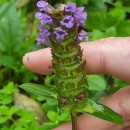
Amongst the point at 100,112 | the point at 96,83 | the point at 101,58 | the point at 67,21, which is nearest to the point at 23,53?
the point at 96,83

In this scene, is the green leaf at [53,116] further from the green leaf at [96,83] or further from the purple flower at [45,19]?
the purple flower at [45,19]

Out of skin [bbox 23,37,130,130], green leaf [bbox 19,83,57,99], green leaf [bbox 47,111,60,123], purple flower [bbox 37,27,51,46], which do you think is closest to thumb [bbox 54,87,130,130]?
skin [bbox 23,37,130,130]

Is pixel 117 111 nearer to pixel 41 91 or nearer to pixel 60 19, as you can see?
pixel 41 91

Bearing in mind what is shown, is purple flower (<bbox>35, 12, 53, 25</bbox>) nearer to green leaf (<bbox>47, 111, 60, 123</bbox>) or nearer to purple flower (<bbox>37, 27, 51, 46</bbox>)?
purple flower (<bbox>37, 27, 51, 46</bbox>)

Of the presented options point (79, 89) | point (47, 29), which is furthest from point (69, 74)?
point (47, 29)

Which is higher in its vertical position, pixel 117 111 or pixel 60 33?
pixel 60 33
